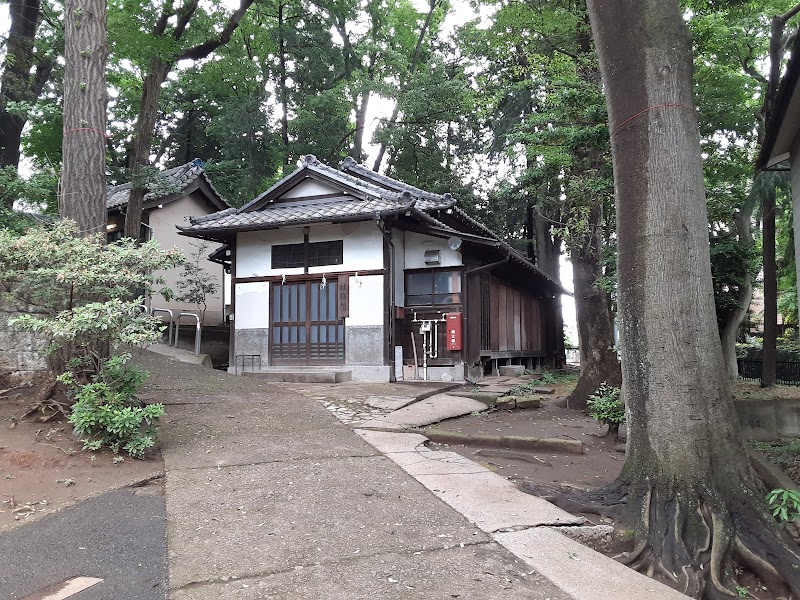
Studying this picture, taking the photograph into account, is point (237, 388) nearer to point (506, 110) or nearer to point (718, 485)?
point (718, 485)

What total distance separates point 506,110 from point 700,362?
57.3 feet

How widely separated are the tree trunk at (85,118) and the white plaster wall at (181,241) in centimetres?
1117

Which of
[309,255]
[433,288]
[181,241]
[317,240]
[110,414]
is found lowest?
[110,414]

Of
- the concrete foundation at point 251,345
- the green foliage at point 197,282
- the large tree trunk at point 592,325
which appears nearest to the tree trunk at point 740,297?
the large tree trunk at point 592,325

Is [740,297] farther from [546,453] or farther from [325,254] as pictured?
[325,254]

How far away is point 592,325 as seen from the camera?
1021cm

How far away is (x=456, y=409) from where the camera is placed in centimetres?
951

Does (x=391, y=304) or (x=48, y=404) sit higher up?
(x=391, y=304)

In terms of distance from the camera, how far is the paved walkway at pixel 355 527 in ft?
9.77

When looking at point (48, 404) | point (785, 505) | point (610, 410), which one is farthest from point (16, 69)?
point (785, 505)

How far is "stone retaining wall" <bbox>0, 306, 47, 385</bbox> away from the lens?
6602 millimetres

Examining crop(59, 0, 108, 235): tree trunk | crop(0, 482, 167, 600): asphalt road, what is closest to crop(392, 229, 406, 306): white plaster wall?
crop(59, 0, 108, 235): tree trunk

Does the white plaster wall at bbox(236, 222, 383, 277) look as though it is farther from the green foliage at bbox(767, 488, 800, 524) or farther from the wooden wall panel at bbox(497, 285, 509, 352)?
the green foliage at bbox(767, 488, 800, 524)

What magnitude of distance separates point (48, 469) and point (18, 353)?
2.58 meters
